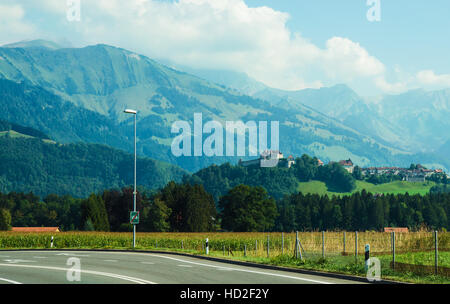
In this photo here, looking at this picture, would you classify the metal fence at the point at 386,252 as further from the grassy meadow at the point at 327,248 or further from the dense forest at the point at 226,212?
the dense forest at the point at 226,212

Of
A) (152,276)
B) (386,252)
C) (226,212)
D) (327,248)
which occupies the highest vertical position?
(152,276)

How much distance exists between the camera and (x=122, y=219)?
456 ft

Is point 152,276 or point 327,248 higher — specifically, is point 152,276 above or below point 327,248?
above

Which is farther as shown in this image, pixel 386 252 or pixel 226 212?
pixel 226 212

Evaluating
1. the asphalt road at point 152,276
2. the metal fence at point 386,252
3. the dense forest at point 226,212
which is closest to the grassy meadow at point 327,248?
the metal fence at point 386,252

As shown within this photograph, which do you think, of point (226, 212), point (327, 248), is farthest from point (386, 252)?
point (226, 212)

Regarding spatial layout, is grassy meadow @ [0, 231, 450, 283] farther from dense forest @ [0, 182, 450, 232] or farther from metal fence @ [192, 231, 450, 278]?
dense forest @ [0, 182, 450, 232]

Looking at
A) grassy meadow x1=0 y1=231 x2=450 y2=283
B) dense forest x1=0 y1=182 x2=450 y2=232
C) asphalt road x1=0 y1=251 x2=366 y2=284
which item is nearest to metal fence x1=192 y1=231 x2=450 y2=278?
grassy meadow x1=0 y1=231 x2=450 y2=283

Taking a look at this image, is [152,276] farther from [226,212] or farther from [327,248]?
[226,212]

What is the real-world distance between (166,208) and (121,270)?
105 meters

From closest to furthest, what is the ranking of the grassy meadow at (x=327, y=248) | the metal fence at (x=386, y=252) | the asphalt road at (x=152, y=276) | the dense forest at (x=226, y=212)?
the asphalt road at (x=152, y=276) → the metal fence at (x=386, y=252) → the grassy meadow at (x=327, y=248) → the dense forest at (x=226, y=212)

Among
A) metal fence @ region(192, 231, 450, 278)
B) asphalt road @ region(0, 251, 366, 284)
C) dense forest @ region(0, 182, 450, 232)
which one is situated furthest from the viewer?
dense forest @ region(0, 182, 450, 232)
